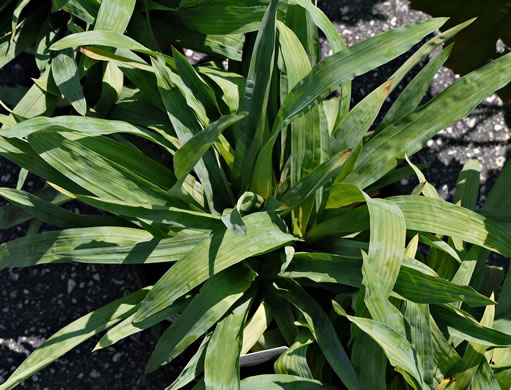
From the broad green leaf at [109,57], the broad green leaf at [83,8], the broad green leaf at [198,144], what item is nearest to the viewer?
the broad green leaf at [198,144]

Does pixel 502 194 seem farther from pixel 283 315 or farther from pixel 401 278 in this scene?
pixel 283 315

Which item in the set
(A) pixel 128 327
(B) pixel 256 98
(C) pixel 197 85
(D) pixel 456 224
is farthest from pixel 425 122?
(A) pixel 128 327

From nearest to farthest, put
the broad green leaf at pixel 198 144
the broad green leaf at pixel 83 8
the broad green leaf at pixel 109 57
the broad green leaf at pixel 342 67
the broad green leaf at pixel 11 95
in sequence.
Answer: the broad green leaf at pixel 198 144, the broad green leaf at pixel 342 67, the broad green leaf at pixel 109 57, the broad green leaf at pixel 83 8, the broad green leaf at pixel 11 95

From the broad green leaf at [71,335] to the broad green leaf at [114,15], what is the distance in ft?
1.54

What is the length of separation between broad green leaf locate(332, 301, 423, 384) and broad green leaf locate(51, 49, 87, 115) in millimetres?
601

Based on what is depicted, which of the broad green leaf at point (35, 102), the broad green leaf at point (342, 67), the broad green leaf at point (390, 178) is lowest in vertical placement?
the broad green leaf at point (390, 178)

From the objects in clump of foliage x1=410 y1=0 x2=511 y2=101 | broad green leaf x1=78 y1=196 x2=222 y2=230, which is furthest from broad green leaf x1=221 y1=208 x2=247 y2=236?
clump of foliage x1=410 y1=0 x2=511 y2=101

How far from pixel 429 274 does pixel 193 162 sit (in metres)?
0.40

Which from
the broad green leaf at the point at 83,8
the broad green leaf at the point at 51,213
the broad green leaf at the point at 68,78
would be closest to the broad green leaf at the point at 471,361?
the broad green leaf at the point at 51,213

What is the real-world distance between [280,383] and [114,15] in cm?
69

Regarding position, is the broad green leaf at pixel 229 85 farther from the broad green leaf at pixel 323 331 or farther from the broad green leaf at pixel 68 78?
the broad green leaf at pixel 323 331

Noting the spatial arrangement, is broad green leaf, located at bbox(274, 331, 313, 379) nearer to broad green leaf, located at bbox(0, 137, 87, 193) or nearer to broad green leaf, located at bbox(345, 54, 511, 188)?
broad green leaf, located at bbox(345, 54, 511, 188)

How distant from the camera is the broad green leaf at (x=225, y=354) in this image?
90 centimetres

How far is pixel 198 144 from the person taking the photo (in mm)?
812
